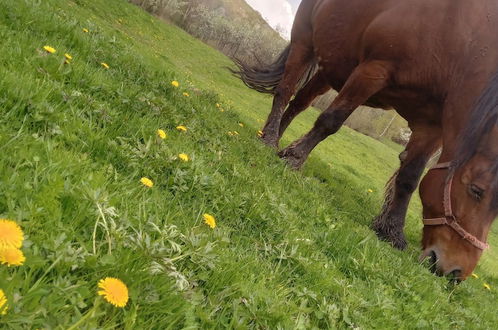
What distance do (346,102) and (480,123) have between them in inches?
67.4

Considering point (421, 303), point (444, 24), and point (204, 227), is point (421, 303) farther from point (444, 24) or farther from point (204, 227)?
point (444, 24)

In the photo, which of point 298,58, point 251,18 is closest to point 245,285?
point 298,58

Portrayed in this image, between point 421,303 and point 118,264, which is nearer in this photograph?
point 118,264

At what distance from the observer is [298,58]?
23.4ft

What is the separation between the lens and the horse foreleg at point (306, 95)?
725 cm

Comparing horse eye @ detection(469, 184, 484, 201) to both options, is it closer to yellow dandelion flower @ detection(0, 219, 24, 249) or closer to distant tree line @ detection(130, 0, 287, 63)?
yellow dandelion flower @ detection(0, 219, 24, 249)

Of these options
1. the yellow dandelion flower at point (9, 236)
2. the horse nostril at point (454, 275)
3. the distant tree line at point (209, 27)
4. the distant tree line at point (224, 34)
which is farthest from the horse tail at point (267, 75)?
the distant tree line at point (209, 27)

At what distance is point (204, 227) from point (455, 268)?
288cm

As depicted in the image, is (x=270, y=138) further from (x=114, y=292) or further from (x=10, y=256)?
(x=10, y=256)

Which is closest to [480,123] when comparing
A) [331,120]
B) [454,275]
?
[454,275]

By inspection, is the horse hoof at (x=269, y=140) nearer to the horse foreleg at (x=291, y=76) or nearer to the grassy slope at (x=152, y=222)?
the horse foreleg at (x=291, y=76)

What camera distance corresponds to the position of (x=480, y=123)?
4012 millimetres

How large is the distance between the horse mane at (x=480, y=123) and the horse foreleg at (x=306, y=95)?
3.27 metres

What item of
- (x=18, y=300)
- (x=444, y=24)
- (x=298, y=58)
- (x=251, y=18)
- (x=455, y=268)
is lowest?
(x=18, y=300)
